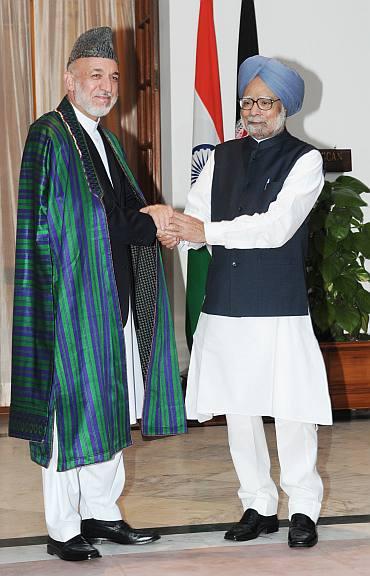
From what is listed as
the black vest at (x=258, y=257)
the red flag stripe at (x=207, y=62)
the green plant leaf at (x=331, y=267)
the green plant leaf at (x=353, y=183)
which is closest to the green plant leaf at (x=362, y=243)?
the green plant leaf at (x=331, y=267)

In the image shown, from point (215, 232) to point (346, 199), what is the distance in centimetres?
267

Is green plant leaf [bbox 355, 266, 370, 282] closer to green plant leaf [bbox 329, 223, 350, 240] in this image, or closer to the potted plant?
the potted plant

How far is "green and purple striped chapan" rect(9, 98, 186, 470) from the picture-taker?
3289 millimetres

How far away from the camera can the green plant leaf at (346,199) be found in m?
5.99

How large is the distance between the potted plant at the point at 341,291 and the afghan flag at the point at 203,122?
27.5 inches

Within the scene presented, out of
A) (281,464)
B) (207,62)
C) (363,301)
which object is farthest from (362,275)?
(281,464)

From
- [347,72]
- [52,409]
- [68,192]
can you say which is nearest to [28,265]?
[68,192]

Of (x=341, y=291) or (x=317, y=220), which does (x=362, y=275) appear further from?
(x=317, y=220)

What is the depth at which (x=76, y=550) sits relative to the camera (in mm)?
3365

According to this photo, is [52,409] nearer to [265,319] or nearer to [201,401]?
[201,401]

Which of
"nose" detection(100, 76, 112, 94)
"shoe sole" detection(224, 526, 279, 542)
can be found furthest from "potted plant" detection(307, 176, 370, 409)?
"nose" detection(100, 76, 112, 94)

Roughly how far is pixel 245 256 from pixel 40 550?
122cm

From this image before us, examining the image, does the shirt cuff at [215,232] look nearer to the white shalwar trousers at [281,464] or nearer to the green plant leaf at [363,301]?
the white shalwar trousers at [281,464]

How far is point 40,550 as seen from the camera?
11.7ft
